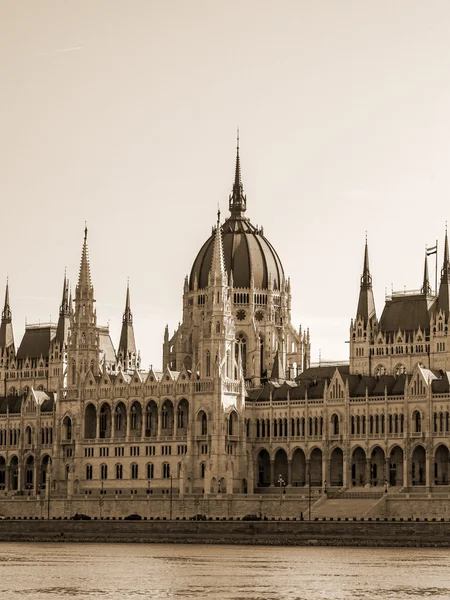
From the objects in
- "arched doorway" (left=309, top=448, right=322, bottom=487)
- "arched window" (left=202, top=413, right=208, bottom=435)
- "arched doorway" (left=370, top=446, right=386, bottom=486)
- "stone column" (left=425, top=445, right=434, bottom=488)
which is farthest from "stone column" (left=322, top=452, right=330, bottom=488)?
"arched window" (left=202, top=413, right=208, bottom=435)

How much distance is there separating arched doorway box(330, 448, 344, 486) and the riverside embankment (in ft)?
Result: 109

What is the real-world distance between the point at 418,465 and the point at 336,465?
400 inches

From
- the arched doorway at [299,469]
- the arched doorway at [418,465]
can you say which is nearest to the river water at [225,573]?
the arched doorway at [418,465]

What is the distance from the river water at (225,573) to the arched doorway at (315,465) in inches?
1635

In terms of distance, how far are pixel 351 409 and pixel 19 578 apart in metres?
73.9

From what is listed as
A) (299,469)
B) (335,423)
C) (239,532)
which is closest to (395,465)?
(335,423)

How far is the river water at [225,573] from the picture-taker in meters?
116

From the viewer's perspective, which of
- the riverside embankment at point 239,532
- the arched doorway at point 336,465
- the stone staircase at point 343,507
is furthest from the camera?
the arched doorway at point 336,465

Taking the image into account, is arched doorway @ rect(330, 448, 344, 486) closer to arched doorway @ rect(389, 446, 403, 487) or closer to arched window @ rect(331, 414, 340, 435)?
arched window @ rect(331, 414, 340, 435)

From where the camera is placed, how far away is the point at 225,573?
126750mm

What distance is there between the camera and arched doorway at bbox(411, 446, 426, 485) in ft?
621

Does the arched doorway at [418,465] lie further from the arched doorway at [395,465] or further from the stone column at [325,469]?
the stone column at [325,469]

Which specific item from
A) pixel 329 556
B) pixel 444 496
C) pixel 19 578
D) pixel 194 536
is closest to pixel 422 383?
pixel 444 496

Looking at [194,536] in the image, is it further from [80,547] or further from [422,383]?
[422,383]
